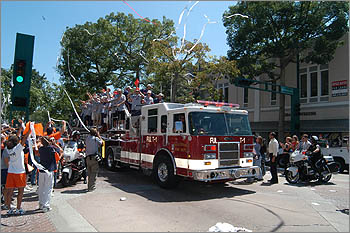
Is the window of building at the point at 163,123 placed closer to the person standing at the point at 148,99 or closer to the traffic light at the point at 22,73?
the person standing at the point at 148,99

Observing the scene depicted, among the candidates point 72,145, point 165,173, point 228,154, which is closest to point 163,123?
point 165,173

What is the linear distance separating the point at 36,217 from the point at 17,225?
1.74 feet

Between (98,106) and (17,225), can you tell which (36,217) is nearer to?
(17,225)

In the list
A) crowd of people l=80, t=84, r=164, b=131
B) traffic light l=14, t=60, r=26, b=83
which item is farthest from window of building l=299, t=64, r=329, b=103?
traffic light l=14, t=60, r=26, b=83

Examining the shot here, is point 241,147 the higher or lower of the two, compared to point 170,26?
lower

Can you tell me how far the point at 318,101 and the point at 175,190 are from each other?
19.8 m

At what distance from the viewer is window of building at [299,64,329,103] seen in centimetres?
2405

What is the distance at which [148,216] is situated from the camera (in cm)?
620

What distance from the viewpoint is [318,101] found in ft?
79.6

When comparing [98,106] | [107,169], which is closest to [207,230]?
[107,169]

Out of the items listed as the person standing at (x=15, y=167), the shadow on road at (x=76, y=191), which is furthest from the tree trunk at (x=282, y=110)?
the person standing at (x=15, y=167)

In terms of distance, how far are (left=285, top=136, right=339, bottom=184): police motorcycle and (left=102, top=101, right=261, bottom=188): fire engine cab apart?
7.08 ft

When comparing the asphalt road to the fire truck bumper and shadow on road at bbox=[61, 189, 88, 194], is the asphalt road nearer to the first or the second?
shadow on road at bbox=[61, 189, 88, 194]

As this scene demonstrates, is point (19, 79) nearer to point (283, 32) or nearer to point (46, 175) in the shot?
point (46, 175)
